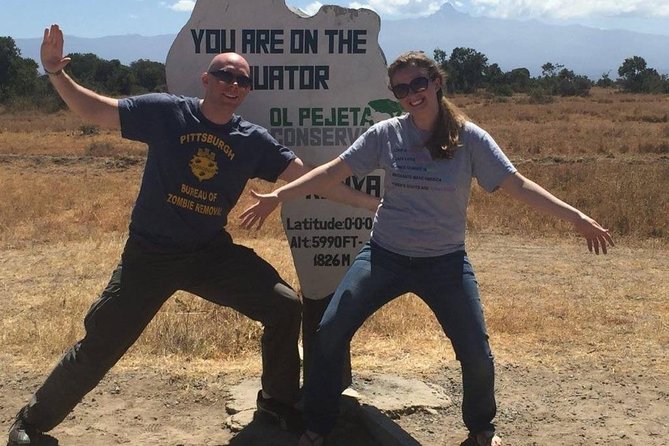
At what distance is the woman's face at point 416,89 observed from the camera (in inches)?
129

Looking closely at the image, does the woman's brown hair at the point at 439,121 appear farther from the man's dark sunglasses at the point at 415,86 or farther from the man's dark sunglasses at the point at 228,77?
the man's dark sunglasses at the point at 228,77

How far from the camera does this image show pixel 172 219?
3.53 meters

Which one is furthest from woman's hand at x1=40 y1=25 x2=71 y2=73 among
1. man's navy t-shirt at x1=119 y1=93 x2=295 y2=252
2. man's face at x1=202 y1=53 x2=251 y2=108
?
man's face at x1=202 y1=53 x2=251 y2=108

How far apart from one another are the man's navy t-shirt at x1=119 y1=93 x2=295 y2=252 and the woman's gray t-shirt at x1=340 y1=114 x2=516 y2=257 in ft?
2.29

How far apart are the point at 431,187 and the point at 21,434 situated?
2151mm

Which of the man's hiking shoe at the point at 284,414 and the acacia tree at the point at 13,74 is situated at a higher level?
the acacia tree at the point at 13,74

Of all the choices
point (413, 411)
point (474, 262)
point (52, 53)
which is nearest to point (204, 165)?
point (52, 53)

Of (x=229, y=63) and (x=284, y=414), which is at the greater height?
(x=229, y=63)

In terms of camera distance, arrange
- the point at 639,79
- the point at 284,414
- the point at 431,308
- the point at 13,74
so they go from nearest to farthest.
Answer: the point at 431,308 < the point at 284,414 < the point at 13,74 < the point at 639,79

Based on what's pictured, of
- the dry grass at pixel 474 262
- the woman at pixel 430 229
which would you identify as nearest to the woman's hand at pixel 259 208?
the woman at pixel 430 229

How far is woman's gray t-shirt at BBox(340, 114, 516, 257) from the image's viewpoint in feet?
10.9

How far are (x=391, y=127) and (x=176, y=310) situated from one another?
3.20 m

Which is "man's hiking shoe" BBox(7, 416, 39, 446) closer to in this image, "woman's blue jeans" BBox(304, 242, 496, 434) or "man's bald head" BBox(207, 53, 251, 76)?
"woman's blue jeans" BBox(304, 242, 496, 434)

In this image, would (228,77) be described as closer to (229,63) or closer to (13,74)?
(229,63)
